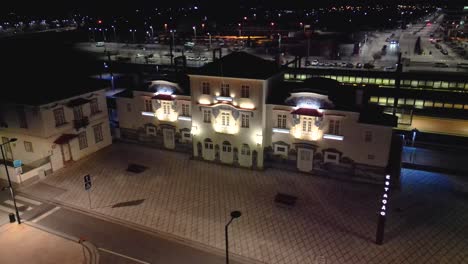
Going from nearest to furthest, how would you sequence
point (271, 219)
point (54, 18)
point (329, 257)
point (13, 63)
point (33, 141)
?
point (329, 257) → point (271, 219) → point (33, 141) → point (13, 63) → point (54, 18)

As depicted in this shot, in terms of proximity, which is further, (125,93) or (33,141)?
(125,93)

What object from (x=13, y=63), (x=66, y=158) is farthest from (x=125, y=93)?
(x=13, y=63)

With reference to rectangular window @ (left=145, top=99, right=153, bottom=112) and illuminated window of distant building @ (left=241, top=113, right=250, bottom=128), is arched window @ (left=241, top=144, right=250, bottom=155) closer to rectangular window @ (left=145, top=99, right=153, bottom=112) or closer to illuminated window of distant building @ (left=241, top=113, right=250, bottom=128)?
illuminated window of distant building @ (left=241, top=113, right=250, bottom=128)

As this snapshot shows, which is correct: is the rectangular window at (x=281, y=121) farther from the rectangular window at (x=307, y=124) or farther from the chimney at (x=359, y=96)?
the chimney at (x=359, y=96)

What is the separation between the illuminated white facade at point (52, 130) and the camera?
37094 mm

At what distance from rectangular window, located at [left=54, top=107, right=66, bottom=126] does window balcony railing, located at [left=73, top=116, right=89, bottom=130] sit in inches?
50.9

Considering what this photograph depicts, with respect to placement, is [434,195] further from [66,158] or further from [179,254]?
[66,158]

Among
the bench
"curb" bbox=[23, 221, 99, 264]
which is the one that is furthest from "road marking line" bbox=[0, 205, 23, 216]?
the bench

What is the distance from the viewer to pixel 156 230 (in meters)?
28.5

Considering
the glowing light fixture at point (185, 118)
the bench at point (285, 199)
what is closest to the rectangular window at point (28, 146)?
the glowing light fixture at point (185, 118)

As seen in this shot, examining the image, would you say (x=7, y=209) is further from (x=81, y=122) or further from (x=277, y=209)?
(x=277, y=209)

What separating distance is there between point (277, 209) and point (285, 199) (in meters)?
1.34

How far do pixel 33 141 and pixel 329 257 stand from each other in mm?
33616

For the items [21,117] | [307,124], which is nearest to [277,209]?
[307,124]
